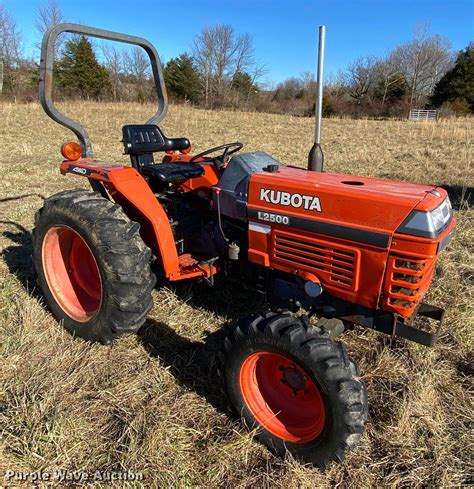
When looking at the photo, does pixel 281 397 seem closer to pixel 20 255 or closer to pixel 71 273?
pixel 71 273

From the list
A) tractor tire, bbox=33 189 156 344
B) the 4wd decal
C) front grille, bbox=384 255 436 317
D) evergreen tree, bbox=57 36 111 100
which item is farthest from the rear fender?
evergreen tree, bbox=57 36 111 100

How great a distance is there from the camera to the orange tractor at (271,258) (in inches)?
74.6

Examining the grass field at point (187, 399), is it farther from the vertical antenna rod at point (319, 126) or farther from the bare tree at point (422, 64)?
the bare tree at point (422, 64)

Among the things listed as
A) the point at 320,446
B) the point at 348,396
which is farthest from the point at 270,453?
the point at 348,396

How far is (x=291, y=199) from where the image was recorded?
218cm

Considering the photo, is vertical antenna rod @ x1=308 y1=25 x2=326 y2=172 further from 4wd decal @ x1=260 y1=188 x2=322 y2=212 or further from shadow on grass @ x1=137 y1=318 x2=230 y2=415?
shadow on grass @ x1=137 y1=318 x2=230 y2=415

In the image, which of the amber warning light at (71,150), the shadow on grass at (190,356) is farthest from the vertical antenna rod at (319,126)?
the amber warning light at (71,150)

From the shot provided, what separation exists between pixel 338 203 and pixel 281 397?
3.41 ft

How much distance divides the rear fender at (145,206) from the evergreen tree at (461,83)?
3339 cm

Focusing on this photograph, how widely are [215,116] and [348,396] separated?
18290 mm

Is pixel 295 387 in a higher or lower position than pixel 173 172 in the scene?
lower

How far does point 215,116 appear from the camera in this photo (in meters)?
18.9

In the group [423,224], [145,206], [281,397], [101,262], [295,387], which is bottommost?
[281,397]

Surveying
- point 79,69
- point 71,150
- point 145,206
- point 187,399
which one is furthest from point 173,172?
point 79,69
